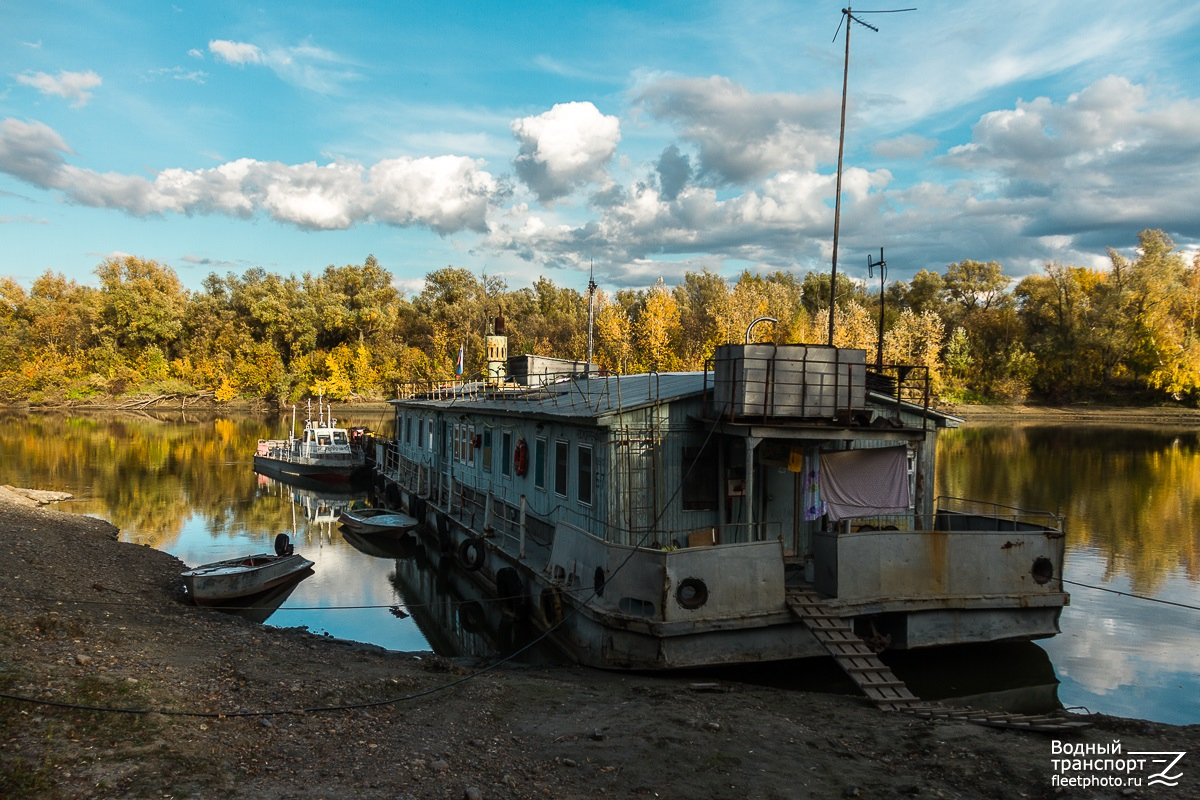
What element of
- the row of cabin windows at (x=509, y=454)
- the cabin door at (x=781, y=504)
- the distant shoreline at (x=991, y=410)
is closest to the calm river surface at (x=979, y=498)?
the cabin door at (x=781, y=504)

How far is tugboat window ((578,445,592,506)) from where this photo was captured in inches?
596

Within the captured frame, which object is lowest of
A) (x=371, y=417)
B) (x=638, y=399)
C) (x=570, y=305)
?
(x=371, y=417)

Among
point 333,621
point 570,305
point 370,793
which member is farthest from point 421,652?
point 570,305

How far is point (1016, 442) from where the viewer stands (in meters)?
53.9

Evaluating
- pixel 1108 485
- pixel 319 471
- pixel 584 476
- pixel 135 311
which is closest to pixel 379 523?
pixel 584 476

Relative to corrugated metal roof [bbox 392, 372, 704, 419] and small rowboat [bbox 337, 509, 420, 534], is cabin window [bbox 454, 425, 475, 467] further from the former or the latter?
small rowboat [bbox 337, 509, 420, 534]

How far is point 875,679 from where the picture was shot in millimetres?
10648

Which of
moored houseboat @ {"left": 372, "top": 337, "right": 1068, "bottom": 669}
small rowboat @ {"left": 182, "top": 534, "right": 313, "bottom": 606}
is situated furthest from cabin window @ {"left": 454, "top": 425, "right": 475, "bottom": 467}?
small rowboat @ {"left": 182, "top": 534, "right": 313, "bottom": 606}

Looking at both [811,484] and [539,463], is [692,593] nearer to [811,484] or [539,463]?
[811,484]

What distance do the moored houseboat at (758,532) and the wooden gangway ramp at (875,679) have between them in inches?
2.9

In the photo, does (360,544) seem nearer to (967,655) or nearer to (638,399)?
(638,399)

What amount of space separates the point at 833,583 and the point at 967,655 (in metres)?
3.98

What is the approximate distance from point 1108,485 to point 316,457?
1477 inches

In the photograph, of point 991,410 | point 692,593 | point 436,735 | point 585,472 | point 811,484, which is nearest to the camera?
point 436,735
